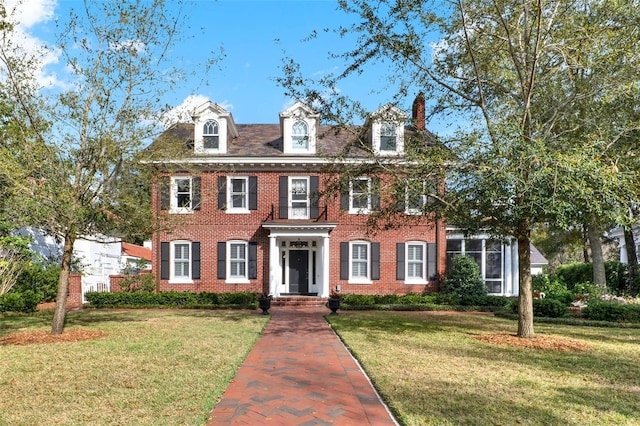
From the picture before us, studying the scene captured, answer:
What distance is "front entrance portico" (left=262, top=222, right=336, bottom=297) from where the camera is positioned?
→ 65.4 ft

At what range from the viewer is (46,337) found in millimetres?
10523

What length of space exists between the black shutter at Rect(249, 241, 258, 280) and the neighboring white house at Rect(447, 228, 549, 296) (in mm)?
8433

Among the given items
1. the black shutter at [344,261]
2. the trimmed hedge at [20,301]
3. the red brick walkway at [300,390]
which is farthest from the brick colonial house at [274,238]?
the red brick walkway at [300,390]

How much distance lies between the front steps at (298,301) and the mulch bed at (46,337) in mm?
8701

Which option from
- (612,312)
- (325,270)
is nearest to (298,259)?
(325,270)

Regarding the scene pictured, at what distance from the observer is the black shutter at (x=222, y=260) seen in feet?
67.6

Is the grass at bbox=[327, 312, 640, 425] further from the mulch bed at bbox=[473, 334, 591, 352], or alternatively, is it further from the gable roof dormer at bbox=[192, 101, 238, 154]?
the gable roof dormer at bbox=[192, 101, 238, 154]

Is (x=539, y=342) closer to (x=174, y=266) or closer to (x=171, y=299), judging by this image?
(x=171, y=299)

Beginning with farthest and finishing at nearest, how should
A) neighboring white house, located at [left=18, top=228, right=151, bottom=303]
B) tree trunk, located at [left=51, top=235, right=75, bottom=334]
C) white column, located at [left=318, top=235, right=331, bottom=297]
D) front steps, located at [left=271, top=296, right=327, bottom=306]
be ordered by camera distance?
white column, located at [left=318, top=235, right=331, bottom=297] → neighboring white house, located at [left=18, top=228, right=151, bottom=303] → front steps, located at [left=271, top=296, right=327, bottom=306] → tree trunk, located at [left=51, top=235, right=75, bottom=334]

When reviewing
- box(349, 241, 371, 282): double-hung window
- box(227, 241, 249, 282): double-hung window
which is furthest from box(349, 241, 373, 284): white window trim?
box(227, 241, 249, 282): double-hung window

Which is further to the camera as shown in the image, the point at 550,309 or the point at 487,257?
the point at 487,257

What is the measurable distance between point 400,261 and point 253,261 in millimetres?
6288

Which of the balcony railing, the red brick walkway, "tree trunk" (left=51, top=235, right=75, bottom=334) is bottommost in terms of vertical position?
the red brick walkway

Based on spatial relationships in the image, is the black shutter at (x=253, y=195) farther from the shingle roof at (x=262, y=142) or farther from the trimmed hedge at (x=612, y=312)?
the trimmed hedge at (x=612, y=312)
